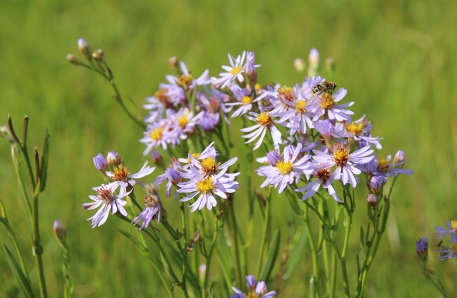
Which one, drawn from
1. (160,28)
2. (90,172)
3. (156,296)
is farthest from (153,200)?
(160,28)

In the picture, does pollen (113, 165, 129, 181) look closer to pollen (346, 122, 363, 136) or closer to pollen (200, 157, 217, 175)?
pollen (200, 157, 217, 175)

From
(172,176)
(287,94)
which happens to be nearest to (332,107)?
(287,94)

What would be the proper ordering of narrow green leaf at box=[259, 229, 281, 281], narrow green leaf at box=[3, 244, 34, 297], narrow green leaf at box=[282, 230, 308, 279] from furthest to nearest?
narrow green leaf at box=[282, 230, 308, 279]
narrow green leaf at box=[259, 229, 281, 281]
narrow green leaf at box=[3, 244, 34, 297]

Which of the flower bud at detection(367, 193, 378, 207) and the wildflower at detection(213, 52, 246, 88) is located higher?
the wildflower at detection(213, 52, 246, 88)

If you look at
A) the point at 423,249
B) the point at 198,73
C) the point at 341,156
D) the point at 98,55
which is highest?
the point at 198,73

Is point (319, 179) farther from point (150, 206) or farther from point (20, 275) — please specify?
point (20, 275)

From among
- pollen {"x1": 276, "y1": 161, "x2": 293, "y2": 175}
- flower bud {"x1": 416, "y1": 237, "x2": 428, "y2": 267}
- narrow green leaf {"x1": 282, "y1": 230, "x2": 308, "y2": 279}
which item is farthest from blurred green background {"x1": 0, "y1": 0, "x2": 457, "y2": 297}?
pollen {"x1": 276, "y1": 161, "x2": 293, "y2": 175}

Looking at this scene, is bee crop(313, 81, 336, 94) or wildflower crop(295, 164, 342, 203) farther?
bee crop(313, 81, 336, 94)
